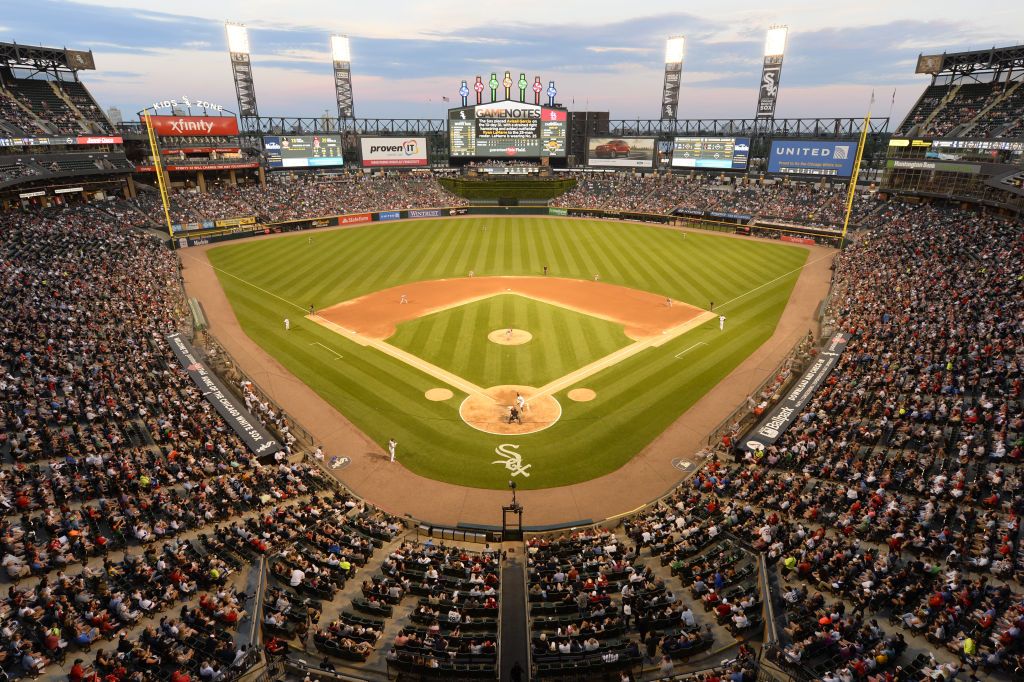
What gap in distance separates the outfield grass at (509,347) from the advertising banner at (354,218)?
41873mm

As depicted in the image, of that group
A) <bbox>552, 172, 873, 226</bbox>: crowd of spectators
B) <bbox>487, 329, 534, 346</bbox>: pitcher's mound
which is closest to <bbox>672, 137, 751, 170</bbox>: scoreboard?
<bbox>552, 172, 873, 226</bbox>: crowd of spectators

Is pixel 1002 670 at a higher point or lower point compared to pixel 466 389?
higher

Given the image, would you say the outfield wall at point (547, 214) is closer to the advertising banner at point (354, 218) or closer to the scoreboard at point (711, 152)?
the advertising banner at point (354, 218)

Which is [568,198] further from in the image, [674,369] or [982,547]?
[982,547]

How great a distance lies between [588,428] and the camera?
26391 mm

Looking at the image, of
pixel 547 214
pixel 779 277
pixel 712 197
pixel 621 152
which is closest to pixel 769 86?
pixel 712 197

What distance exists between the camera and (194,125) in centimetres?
7762

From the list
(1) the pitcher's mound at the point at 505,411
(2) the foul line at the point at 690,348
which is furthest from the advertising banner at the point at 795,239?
(1) the pitcher's mound at the point at 505,411

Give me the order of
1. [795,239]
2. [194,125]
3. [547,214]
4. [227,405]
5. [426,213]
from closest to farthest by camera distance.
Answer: [227,405], [795,239], [194,125], [426,213], [547,214]

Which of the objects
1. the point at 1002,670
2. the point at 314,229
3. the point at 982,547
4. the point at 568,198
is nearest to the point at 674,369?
the point at 982,547

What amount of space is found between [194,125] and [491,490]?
3145 inches

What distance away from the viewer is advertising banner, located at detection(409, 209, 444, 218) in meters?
83.2

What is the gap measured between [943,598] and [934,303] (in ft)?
83.4

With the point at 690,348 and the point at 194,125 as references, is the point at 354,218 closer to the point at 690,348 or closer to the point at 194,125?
the point at 194,125
